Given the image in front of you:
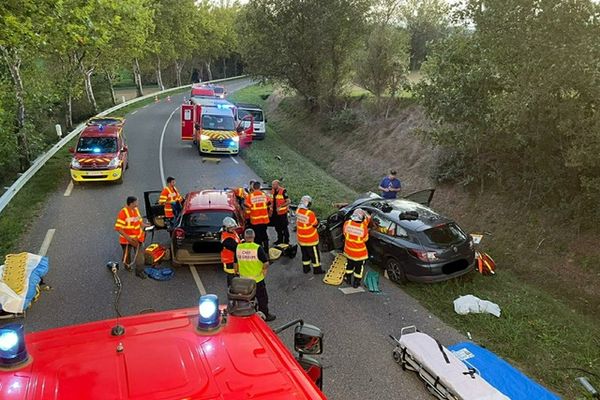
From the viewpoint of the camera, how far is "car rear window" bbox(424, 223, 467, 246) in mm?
9353

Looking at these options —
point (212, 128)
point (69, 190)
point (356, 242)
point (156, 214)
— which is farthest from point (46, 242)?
point (212, 128)

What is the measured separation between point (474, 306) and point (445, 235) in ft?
5.02

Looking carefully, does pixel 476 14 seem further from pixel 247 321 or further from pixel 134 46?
pixel 134 46

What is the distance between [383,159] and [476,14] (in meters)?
8.91

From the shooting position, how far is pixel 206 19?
53.2 m

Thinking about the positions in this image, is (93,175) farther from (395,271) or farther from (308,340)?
(308,340)

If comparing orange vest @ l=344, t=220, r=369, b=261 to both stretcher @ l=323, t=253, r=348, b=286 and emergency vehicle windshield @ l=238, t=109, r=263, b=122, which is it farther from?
emergency vehicle windshield @ l=238, t=109, r=263, b=122

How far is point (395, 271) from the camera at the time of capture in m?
9.86

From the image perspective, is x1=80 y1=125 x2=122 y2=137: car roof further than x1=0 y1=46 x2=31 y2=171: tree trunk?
No

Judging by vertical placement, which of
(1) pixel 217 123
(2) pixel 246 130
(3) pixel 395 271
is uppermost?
(1) pixel 217 123

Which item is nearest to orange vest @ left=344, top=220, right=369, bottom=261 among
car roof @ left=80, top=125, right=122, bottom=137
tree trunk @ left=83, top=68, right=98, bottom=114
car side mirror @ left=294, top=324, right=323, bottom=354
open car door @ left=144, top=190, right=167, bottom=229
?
open car door @ left=144, top=190, right=167, bottom=229

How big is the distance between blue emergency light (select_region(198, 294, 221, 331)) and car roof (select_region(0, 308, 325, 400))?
0.21 ft

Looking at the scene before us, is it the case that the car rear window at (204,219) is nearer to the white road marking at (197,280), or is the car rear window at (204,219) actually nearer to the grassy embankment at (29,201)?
the white road marking at (197,280)

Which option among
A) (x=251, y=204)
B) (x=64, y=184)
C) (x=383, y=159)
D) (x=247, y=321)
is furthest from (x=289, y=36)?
(x=247, y=321)
